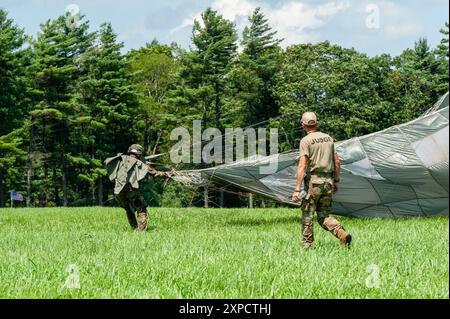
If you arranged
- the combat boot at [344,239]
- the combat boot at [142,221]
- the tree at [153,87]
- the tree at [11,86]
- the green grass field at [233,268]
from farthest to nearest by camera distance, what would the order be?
the tree at [153,87]
the tree at [11,86]
the combat boot at [142,221]
the combat boot at [344,239]
the green grass field at [233,268]

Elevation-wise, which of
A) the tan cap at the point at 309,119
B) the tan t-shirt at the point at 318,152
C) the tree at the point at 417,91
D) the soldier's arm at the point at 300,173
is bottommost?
the soldier's arm at the point at 300,173

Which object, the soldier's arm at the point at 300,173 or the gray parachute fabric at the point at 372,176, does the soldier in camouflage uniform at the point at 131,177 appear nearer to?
the gray parachute fabric at the point at 372,176

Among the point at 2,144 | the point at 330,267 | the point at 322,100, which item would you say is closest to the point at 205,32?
the point at 322,100

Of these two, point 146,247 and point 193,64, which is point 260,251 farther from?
point 193,64

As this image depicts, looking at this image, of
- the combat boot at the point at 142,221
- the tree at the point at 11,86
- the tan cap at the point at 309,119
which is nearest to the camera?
the tan cap at the point at 309,119

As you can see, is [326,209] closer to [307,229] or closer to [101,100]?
[307,229]

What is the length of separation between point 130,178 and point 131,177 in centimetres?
3

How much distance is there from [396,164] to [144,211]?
6.74 metres

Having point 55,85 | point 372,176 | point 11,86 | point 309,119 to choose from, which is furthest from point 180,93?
point 309,119

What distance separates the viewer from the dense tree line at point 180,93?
4891 centimetres

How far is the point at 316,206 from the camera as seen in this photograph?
9.34 meters

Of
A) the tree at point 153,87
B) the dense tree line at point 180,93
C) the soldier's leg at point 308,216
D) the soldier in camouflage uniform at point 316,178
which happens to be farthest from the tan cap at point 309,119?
the tree at point 153,87

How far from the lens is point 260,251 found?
870 cm

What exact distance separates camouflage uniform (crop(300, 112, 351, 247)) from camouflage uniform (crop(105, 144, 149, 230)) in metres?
6.58
